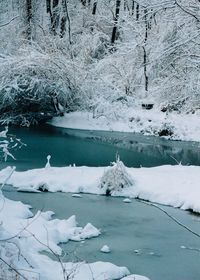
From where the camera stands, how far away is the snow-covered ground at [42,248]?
5.59 metres

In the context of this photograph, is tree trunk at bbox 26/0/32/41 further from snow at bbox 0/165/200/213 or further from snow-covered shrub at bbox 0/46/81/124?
snow at bbox 0/165/200/213

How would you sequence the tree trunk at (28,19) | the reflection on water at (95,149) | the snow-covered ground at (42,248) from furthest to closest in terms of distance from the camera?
the tree trunk at (28,19)
the reflection on water at (95,149)
the snow-covered ground at (42,248)

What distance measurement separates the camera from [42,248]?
23.3ft

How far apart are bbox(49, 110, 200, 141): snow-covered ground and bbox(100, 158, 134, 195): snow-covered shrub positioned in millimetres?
8780

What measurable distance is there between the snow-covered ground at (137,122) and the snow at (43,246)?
11.5 metres

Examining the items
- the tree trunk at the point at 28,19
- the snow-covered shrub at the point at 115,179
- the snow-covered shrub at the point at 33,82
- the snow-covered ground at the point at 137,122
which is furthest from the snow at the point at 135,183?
the tree trunk at the point at 28,19

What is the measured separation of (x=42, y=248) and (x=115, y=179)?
409 cm

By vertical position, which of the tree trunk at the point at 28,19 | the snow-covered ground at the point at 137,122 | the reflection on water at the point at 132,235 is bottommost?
the reflection on water at the point at 132,235

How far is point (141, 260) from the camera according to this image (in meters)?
6.98

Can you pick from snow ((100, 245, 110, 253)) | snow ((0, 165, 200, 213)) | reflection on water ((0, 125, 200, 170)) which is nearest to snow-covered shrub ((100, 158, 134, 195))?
snow ((0, 165, 200, 213))

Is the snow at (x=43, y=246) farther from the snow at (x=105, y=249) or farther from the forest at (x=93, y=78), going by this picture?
the forest at (x=93, y=78)

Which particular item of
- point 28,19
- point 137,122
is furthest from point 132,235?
point 28,19

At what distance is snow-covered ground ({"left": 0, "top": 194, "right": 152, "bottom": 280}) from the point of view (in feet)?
18.3

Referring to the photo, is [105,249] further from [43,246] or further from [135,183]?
[135,183]
